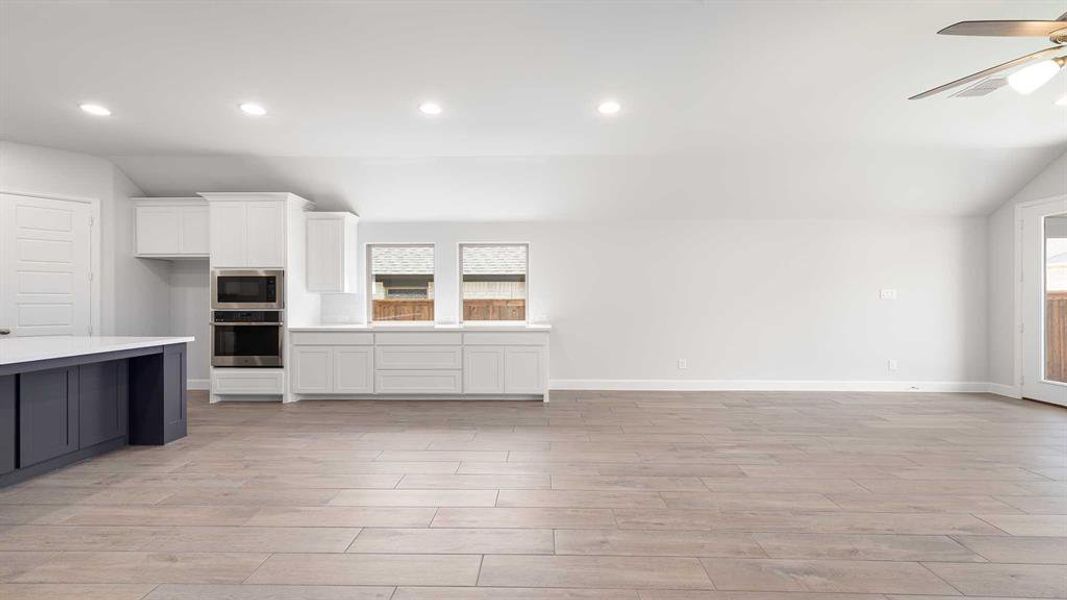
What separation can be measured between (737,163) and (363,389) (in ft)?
15.7

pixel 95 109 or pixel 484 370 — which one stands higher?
pixel 95 109

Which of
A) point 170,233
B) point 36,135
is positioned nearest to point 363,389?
point 170,233

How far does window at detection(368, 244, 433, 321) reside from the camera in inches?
260

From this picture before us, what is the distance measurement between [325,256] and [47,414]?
305cm

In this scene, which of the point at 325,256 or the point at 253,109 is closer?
the point at 253,109

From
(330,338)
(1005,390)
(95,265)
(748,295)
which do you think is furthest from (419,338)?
(1005,390)

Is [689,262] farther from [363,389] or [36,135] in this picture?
[36,135]

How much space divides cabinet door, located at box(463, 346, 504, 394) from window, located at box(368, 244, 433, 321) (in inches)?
46.0

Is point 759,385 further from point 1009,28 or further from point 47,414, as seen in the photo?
point 47,414

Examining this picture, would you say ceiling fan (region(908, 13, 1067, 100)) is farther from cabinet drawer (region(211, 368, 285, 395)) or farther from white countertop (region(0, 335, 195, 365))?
cabinet drawer (region(211, 368, 285, 395))

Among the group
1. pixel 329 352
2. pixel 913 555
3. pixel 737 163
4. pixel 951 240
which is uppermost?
pixel 737 163

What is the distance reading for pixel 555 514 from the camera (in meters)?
2.71

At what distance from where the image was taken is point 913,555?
7.53 ft

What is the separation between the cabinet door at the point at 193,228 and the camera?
5852mm
